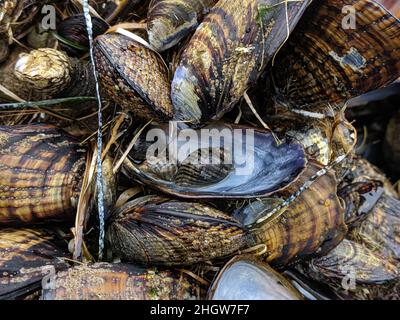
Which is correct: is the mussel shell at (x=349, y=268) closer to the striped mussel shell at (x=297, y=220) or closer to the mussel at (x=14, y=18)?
the striped mussel shell at (x=297, y=220)

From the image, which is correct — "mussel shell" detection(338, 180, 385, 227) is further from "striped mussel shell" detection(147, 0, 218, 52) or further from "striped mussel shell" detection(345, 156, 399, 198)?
"striped mussel shell" detection(147, 0, 218, 52)

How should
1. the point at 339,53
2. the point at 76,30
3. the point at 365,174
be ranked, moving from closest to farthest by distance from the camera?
the point at 339,53 → the point at 76,30 → the point at 365,174

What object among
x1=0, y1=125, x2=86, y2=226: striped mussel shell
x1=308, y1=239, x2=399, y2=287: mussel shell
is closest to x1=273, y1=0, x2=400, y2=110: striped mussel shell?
x1=308, y1=239, x2=399, y2=287: mussel shell

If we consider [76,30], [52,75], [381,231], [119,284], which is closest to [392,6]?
[381,231]

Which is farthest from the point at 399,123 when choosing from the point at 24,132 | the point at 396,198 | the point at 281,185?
the point at 24,132

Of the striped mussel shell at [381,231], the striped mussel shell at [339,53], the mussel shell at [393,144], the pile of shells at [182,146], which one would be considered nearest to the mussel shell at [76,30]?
the pile of shells at [182,146]

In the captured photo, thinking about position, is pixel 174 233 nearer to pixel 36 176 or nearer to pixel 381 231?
pixel 36 176

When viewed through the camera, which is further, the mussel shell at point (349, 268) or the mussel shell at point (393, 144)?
the mussel shell at point (393, 144)
